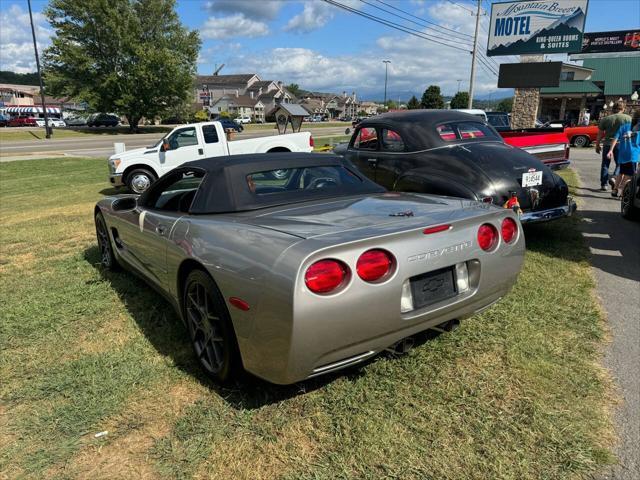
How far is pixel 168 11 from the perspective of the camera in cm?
4694

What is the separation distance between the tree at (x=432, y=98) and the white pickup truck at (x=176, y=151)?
65481 mm

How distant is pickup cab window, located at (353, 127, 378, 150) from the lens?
676 centimetres

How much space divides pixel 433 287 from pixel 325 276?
28.1 inches

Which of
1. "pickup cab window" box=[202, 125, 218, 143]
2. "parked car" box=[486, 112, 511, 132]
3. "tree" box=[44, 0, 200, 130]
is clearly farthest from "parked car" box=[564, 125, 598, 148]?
"tree" box=[44, 0, 200, 130]

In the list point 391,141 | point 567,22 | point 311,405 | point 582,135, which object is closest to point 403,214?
point 311,405

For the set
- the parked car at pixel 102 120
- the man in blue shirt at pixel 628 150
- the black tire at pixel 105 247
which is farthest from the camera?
the parked car at pixel 102 120

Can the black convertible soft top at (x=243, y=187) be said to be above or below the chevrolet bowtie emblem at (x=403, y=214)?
above

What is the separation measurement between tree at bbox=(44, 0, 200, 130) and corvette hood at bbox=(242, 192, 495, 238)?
46206 millimetres

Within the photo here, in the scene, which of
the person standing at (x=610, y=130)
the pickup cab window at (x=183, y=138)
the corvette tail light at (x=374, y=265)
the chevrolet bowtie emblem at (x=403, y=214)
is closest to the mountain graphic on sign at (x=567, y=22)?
the person standing at (x=610, y=130)

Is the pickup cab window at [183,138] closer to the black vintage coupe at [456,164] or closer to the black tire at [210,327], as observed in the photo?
the black vintage coupe at [456,164]

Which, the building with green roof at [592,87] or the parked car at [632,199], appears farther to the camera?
the building with green roof at [592,87]

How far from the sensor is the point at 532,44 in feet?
90.7

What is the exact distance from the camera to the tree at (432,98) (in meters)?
73.2

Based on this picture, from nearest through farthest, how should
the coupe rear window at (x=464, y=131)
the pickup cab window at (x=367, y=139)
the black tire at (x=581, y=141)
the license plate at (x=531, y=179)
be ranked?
the license plate at (x=531, y=179) → the coupe rear window at (x=464, y=131) → the pickup cab window at (x=367, y=139) → the black tire at (x=581, y=141)
